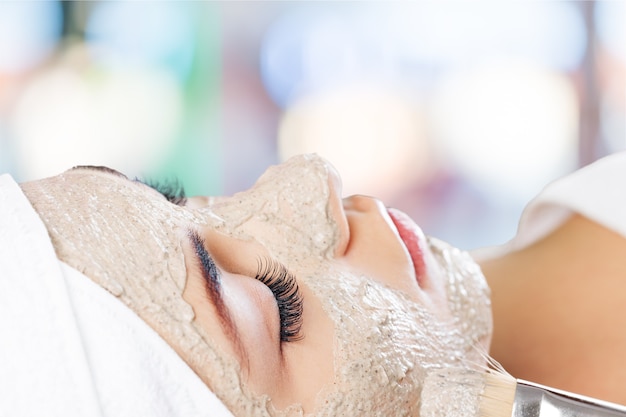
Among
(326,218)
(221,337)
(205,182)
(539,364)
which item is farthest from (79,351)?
(205,182)

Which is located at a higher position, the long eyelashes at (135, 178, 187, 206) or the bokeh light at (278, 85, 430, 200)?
the long eyelashes at (135, 178, 187, 206)

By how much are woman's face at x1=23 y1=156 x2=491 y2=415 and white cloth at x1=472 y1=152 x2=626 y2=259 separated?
22 cm

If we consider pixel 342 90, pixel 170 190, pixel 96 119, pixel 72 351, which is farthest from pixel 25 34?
pixel 72 351

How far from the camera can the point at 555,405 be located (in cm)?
51

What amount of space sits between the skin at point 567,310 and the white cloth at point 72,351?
481 mm

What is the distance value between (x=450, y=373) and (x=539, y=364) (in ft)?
1.07

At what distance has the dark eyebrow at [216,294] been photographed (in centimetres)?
52

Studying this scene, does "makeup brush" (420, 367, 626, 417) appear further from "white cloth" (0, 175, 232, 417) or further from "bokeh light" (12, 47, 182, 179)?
"bokeh light" (12, 47, 182, 179)

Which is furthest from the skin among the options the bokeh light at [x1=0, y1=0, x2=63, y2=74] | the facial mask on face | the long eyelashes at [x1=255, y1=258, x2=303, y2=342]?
the bokeh light at [x1=0, y1=0, x2=63, y2=74]

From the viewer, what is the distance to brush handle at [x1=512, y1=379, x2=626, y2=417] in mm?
508

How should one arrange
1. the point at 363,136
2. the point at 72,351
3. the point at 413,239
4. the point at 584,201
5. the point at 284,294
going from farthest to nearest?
the point at 363,136
the point at 584,201
the point at 413,239
the point at 284,294
the point at 72,351

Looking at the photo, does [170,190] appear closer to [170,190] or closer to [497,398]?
[170,190]

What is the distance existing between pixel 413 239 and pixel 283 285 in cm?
17

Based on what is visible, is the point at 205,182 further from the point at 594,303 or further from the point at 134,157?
Answer: the point at 594,303
